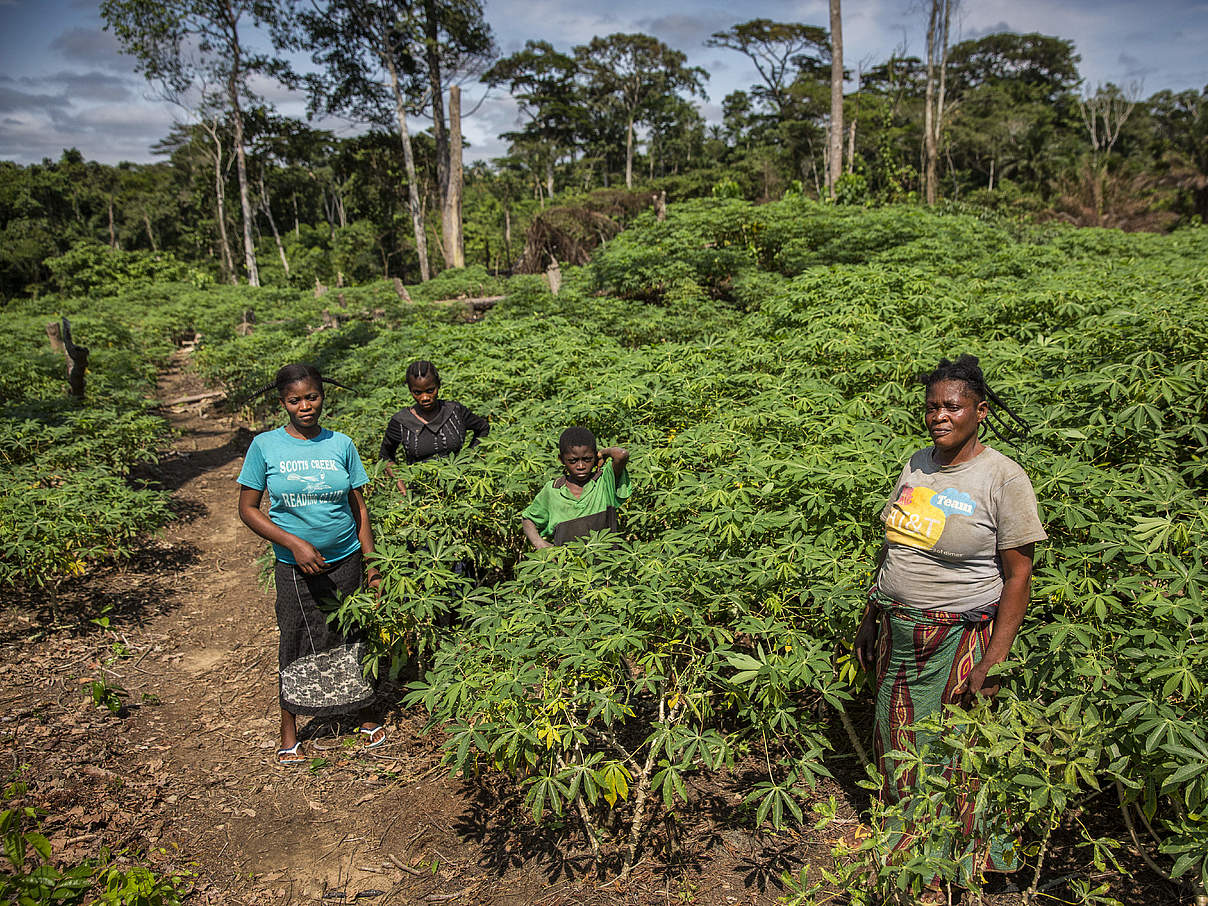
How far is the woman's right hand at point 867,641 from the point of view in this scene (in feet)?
7.23

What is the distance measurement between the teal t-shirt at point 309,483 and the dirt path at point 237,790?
99cm

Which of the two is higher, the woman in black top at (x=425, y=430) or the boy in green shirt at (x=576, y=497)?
the woman in black top at (x=425, y=430)

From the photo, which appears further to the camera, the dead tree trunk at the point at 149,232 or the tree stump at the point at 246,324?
the dead tree trunk at the point at 149,232

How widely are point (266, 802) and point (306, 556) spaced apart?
40.8 inches

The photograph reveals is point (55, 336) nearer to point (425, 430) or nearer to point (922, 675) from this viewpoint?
point (425, 430)

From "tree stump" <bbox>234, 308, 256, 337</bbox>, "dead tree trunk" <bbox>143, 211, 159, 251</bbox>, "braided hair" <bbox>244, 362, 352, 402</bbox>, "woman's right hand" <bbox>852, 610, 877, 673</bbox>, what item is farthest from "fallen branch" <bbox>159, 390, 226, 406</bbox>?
"dead tree trunk" <bbox>143, 211, 159, 251</bbox>

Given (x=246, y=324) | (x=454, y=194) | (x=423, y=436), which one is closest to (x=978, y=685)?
(x=423, y=436)

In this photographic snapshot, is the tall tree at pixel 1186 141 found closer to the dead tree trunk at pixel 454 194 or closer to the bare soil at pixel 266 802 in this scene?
the dead tree trunk at pixel 454 194

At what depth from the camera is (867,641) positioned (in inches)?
87.5

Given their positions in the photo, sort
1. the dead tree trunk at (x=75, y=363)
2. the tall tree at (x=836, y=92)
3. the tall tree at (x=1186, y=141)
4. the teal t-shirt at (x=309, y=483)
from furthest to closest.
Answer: the tall tree at (x=1186, y=141)
the tall tree at (x=836, y=92)
the dead tree trunk at (x=75, y=363)
the teal t-shirt at (x=309, y=483)

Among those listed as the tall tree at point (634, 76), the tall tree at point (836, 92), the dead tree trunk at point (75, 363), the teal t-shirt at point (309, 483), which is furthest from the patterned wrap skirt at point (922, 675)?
the tall tree at point (634, 76)

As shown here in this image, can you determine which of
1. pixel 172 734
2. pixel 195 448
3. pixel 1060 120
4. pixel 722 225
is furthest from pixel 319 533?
pixel 1060 120

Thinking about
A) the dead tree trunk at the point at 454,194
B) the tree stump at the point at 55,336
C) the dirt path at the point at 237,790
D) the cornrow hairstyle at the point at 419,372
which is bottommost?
the dirt path at the point at 237,790

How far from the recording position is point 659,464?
3.18 m
